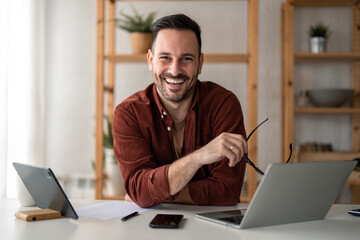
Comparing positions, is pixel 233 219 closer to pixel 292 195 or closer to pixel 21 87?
pixel 292 195

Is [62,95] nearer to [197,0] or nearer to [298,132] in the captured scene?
[197,0]

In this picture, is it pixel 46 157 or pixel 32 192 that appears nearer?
pixel 32 192

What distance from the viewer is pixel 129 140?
161 centimetres

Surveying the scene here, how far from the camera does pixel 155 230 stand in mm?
981

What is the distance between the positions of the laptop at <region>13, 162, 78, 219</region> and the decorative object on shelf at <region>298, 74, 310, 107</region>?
6.95ft

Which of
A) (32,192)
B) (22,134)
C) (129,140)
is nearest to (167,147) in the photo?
(129,140)

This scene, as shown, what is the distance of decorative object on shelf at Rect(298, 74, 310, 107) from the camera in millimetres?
2889

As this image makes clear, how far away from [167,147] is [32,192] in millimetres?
626

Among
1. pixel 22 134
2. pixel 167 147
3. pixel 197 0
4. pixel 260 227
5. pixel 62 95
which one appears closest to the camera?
pixel 260 227

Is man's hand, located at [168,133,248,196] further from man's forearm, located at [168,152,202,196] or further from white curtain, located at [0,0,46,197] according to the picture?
white curtain, located at [0,0,46,197]

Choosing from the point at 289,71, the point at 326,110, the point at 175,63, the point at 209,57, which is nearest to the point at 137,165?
the point at 175,63

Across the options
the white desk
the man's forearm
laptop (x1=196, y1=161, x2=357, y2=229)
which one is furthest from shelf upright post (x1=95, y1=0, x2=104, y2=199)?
laptop (x1=196, y1=161, x2=357, y2=229)

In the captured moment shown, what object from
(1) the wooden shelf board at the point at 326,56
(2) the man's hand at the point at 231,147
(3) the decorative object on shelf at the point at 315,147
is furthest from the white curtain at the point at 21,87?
(3) the decorative object on shelf at the point at 315,147

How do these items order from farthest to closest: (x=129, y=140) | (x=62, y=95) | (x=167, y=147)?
(x=62, y=95)
(x=167, y=147)
(x=129, y=140)
